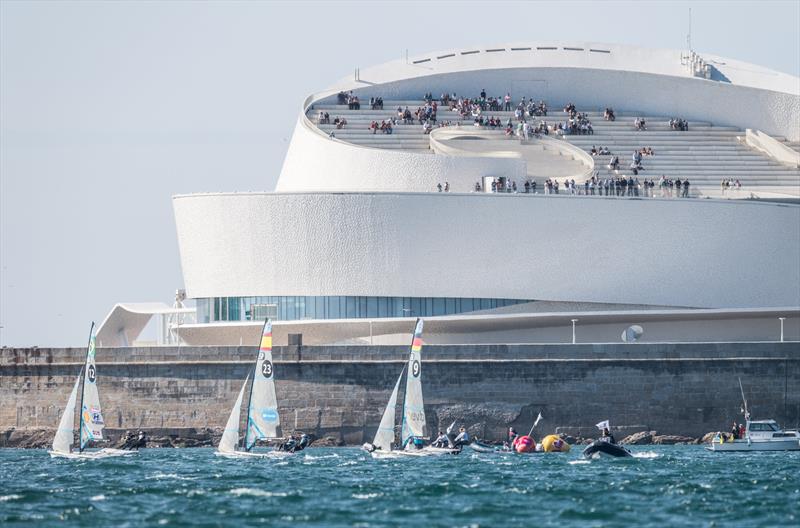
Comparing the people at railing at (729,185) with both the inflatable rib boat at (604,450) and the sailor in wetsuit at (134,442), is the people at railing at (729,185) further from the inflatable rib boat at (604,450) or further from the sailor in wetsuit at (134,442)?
the sailor in wetsuit at (134,442)

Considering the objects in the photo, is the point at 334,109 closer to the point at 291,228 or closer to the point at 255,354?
the point at 291,228

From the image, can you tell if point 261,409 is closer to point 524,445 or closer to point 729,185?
point 524,445

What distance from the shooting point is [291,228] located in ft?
262

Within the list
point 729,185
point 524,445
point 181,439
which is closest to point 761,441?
point 524,445

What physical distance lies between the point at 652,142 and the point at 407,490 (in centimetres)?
3893

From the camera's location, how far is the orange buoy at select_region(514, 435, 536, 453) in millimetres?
68688

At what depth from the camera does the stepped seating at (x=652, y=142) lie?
282 ft

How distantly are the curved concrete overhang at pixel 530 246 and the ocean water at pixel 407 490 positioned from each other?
12.7m

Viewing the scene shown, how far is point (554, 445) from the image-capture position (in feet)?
228

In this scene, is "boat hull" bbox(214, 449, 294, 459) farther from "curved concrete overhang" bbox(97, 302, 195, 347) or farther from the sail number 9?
"curved concrete overhang" bbox(97, 302, 195, 347)

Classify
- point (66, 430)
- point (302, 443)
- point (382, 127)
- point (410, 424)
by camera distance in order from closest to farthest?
point (410, 424) < point (66, 430) < point (302, 443) < point (382, 127)

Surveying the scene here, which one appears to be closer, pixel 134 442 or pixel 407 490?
pixel 407 490

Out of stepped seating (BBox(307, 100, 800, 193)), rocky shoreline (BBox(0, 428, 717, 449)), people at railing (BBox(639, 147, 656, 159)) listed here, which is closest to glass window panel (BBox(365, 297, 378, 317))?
rocky shoreline (BBox(0, 428, 717, 449))

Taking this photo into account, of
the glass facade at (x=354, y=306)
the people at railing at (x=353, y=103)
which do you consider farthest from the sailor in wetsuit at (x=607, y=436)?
the people at railing at (x=353, y=103)
